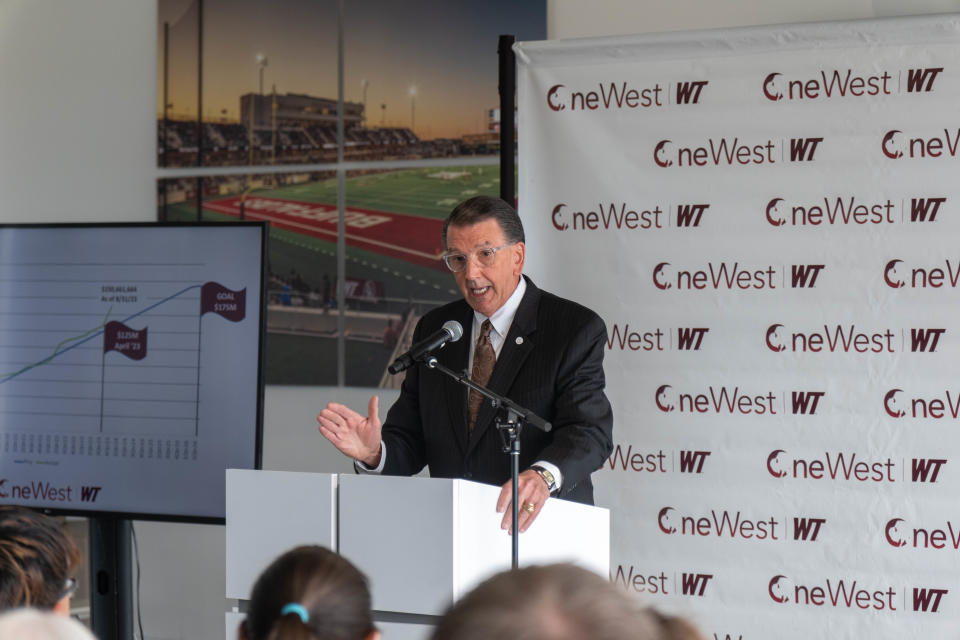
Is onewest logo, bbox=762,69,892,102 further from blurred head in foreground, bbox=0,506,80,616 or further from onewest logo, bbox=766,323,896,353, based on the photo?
blurred head in foreground, bbox=0,506,80,616

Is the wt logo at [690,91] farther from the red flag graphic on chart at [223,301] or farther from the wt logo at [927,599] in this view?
the wt logo at [927,599]

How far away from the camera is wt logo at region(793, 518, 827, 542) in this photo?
385 cm

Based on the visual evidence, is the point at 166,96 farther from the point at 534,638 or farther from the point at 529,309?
the point at 534,638

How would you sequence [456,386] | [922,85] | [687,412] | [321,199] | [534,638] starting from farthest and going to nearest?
[321,199], [687,412], [922,85], [456,386], [534,638]

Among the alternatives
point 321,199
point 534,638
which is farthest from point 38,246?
point 534,638

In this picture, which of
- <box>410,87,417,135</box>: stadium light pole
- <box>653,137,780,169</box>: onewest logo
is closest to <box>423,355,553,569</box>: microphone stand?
<box>653,137,780,169</box>: onewest logo

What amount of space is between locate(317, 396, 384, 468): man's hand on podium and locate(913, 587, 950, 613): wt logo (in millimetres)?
1780

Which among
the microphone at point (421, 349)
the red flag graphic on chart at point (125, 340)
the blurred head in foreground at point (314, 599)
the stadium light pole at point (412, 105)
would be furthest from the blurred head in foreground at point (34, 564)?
the stadium light pole at point (412, 105)

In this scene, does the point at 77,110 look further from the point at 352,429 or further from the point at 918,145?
the point at 918,145

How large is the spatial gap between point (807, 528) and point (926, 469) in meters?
0.45

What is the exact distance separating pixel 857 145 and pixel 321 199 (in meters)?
2.36

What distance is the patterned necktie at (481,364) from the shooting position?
3.18 m

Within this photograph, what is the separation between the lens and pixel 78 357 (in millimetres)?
4043

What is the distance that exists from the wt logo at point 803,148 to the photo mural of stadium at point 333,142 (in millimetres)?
1197
